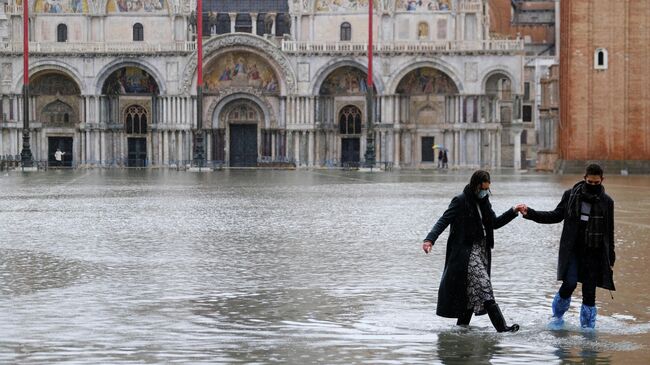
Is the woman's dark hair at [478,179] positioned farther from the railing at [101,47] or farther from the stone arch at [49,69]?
the stone arch at [49,69]

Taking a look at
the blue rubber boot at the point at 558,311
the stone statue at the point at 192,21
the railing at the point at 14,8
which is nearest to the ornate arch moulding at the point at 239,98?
the stone statue at the point at 192,21

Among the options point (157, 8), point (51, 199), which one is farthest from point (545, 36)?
point (51, 199)

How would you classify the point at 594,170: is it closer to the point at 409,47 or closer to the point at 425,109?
the point at 409,47

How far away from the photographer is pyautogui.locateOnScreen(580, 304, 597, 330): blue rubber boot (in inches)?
454

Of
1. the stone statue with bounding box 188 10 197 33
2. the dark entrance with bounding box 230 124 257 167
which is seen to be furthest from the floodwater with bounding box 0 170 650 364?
the stone statue with bounding box 188 10 197 33

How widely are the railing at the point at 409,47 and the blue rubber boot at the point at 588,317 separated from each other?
62.2m

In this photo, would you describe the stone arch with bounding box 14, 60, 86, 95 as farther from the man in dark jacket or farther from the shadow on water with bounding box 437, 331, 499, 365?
the shadow on water with bounding box 437, 331, 499, 365

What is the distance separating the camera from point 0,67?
75.6 meters

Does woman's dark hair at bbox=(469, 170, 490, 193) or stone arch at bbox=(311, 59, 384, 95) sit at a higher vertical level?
stone arch at bbox=(311, 59, 384, 95)

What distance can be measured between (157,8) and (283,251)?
198 feet

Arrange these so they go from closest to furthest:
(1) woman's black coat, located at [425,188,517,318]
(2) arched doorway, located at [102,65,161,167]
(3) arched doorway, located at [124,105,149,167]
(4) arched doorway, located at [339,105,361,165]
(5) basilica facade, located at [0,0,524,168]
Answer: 1. (1) woman's black coat, located at [425,188,517,318]
2. (5) basilica facade, located at [0,0,524,168]
3. (4) arched doorway, located at [339,105,361,165]
4. (2) arched doorway, located at [102,65,161,167]
5. (3) arched doorway, located at [124,105,149,167]

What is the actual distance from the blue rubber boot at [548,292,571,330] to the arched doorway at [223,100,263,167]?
216 ft

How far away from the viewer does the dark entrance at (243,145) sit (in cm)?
7775

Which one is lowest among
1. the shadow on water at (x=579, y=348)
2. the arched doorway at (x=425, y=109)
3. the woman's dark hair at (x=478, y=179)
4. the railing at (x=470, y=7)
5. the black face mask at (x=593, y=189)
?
the shadow on water at (x=579, y=348)
